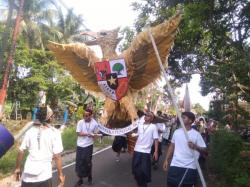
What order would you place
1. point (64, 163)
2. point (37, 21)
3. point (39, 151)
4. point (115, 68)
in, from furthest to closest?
point (37, 21) < point (64, 163) < point (115, 68) < point (39, 151)

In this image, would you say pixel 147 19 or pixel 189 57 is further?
A: pixel 189 57

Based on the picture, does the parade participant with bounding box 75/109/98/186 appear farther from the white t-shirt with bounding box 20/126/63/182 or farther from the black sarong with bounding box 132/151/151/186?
the white t-shirt with bounding box 20/126/63/182

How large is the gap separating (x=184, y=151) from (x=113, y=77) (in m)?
3.75

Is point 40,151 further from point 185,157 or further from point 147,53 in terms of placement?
point 147,53

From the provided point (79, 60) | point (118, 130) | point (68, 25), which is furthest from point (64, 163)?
point (68, 25)

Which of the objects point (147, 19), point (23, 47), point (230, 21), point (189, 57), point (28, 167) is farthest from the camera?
point (23, 47)

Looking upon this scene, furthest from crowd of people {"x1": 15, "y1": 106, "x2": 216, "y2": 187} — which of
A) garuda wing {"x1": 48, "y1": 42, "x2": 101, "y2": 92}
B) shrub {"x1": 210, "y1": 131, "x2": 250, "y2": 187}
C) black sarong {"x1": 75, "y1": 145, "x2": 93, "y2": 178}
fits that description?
garuda wing {"x1": 48, "y1": 42, "x2": 101, "y2": 92}

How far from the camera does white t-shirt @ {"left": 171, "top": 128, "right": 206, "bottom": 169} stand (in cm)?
611

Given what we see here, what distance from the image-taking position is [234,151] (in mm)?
8852

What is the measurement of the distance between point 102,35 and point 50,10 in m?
24.2

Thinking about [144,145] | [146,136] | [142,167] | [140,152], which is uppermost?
[146,136]

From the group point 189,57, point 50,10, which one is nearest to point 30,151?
point 189,57

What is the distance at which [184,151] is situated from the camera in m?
6.13

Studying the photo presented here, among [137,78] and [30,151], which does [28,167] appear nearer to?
[30,151]
